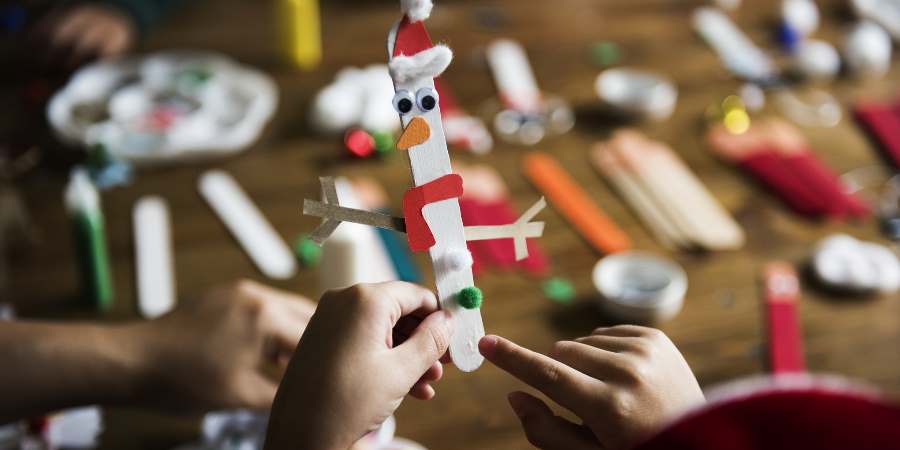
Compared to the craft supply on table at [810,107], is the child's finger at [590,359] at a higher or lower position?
higher

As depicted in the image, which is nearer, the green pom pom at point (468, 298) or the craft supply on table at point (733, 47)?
the green pom pom at point (468, 298)

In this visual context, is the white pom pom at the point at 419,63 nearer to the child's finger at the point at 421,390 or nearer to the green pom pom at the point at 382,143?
the child's finger at the point at 421,390

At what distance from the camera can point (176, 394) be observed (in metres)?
0.66

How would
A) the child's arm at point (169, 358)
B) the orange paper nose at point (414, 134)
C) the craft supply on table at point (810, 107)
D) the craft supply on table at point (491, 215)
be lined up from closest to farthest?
1. the orange paper nose at point (414, 134)
2. the child's arm at point (169, 358)
3. the craft supply on table at point (491, 215)
4. the craft supply on table at point (810, 107)

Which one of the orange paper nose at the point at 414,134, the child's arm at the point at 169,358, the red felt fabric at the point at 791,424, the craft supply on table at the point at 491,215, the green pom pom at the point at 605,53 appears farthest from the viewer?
the green pom pom at the point at 605,53

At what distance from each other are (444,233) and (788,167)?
27.7 inches

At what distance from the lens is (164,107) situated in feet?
3.53

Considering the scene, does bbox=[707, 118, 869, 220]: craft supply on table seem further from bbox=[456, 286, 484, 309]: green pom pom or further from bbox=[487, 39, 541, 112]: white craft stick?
bbox=[456, 286, 484, 309]: green pom pom

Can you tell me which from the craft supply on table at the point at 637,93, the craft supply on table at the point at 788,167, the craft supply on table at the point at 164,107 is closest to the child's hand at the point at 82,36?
the craft supply on table at the point at 164,107

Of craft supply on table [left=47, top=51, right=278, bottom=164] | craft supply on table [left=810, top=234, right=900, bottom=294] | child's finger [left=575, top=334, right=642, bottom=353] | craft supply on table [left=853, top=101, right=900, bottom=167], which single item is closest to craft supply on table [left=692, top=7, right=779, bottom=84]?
craft supply on table [left=853, top=101, right=900, bottom=167]

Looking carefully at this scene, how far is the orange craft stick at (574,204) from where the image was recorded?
0.91m

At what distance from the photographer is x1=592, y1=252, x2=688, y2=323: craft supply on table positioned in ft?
2.60

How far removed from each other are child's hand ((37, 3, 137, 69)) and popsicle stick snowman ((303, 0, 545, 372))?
87cm

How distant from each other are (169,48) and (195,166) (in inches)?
12.4
